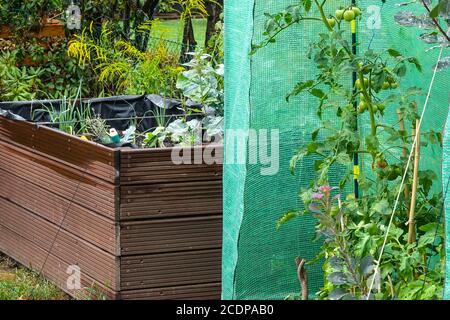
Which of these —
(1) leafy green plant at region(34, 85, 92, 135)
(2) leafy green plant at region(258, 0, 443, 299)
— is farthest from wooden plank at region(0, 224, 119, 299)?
(2) leafy green plant at region(258, 0, 443, 299)

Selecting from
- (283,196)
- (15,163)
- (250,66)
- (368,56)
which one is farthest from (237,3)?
(15,163)

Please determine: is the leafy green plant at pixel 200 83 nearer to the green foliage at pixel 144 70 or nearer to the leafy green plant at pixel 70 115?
the green foliage at pixel 144 70

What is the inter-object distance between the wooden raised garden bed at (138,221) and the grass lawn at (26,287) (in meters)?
0.09

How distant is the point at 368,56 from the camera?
398cm

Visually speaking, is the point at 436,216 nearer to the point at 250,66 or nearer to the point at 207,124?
the point at 250,66

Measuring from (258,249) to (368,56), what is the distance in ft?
2.78

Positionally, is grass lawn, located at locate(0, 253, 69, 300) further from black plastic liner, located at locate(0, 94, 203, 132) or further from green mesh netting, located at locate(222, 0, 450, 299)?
green mesh netting, located at locate(222, 0, 450, 299)

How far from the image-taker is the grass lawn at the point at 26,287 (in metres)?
5.13

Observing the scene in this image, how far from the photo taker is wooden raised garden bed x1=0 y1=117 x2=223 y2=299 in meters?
4.63

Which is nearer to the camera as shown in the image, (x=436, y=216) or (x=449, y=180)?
(x=449, y=180)

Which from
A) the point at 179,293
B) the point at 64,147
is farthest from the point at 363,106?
the point at 64,147

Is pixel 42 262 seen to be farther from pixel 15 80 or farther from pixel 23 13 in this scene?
pixel 23 13

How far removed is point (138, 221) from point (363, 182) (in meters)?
1.10
